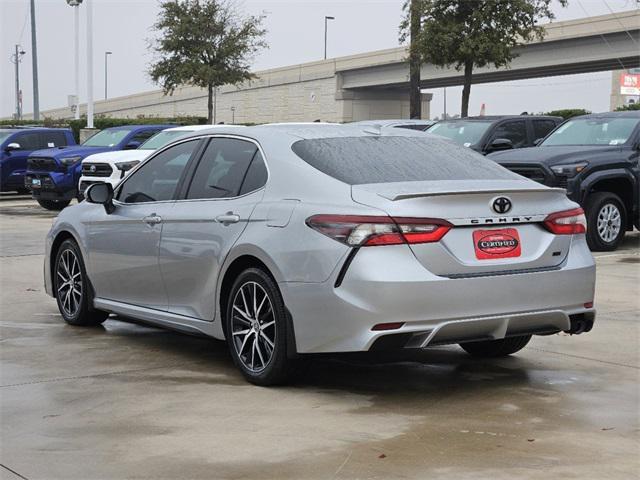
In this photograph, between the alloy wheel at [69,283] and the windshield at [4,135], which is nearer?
the alloy wheel at [69,283]

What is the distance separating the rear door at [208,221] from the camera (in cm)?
686

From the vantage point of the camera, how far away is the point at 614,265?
12930 millimetres

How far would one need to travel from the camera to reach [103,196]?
8289mm

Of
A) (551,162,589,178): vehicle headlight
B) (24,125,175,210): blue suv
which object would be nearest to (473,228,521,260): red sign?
(551,162,589,178): vehicle headlight

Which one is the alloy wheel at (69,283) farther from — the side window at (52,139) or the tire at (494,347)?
the side window at (52,139)

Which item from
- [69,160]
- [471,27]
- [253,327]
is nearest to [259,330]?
[253,327]

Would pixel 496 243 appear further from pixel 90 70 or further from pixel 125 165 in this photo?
pixel 90 70

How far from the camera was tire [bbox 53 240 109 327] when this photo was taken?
8641 millimetres

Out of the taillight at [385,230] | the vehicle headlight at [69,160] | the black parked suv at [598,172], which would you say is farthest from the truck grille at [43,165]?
the taillight at [385,230]

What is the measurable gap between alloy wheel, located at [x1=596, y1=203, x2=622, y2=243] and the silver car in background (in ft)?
24.3

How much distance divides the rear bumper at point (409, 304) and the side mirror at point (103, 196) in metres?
2.45

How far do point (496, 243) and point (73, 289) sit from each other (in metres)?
3.95

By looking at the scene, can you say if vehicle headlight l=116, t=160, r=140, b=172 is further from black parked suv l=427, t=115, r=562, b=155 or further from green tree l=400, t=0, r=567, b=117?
green tree l=400, t=0, r=567, b=117

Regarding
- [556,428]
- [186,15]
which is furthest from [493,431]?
[186,15]
